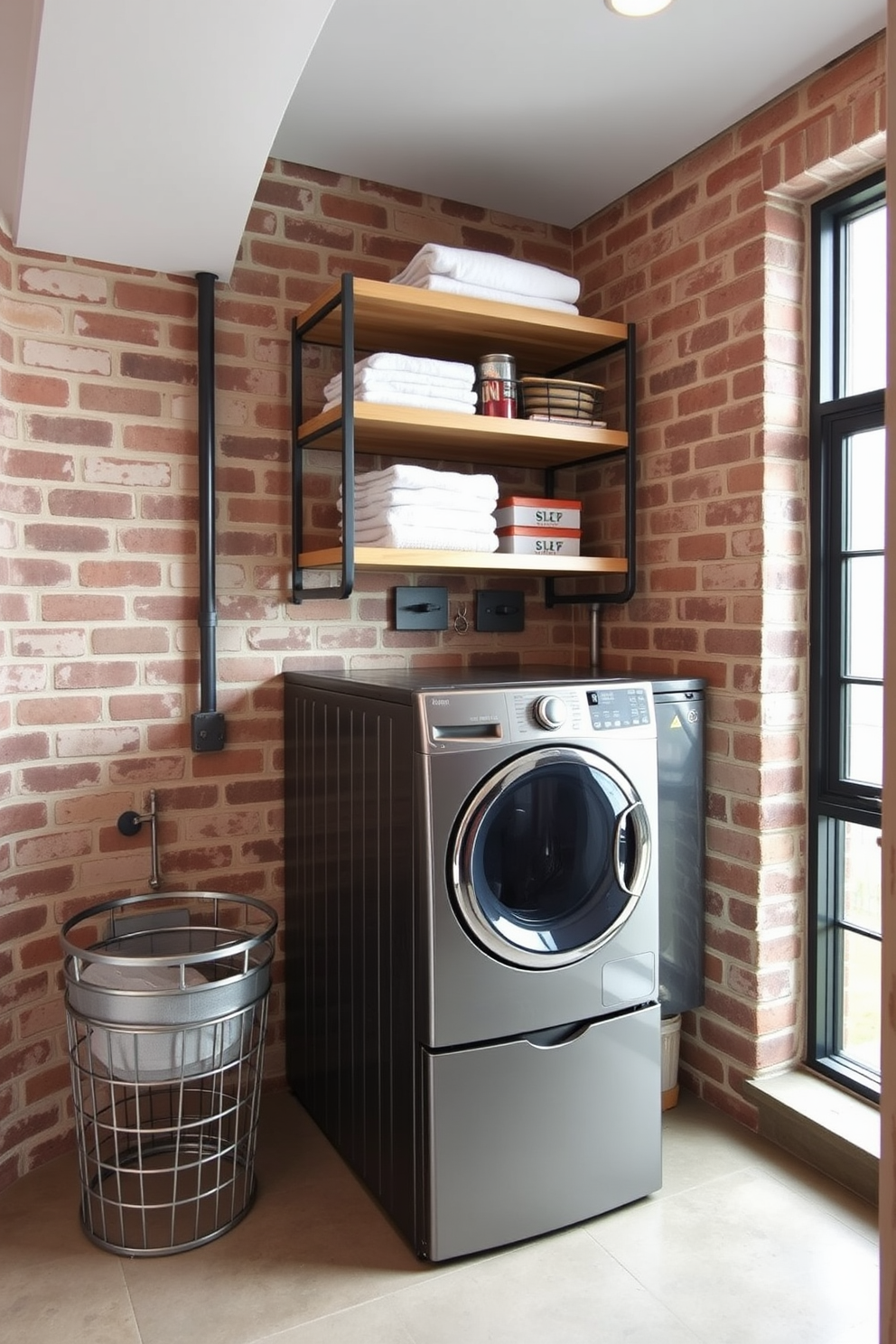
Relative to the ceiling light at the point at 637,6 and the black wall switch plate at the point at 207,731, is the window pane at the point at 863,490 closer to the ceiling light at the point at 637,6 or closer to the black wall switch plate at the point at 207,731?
the ceiling light at the point at 637,6

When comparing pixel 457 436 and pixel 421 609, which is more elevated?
pixel 457 436

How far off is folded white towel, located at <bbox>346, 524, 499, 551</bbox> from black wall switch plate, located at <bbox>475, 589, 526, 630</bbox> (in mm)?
429

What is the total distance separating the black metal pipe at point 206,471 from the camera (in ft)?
7.64

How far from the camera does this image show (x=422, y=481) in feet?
7.43

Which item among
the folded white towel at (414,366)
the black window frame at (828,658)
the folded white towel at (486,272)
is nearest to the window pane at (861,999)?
the black window frame at (828,658)

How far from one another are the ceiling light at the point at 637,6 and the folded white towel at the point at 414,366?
0.78 m

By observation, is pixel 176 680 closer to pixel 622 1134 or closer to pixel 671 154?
pixel 622 1134

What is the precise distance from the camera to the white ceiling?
1.62m

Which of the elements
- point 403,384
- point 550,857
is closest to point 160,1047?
point 550,857

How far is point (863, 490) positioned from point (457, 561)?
0.97m

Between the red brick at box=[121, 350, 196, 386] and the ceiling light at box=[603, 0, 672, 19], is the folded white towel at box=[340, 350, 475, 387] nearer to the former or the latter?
the red brick at box=[121, 350, 196, 386]

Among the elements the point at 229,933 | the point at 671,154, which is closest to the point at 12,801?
the point at 229,933

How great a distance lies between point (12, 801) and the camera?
216 centimetres

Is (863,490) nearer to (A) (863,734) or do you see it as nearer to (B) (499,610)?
(A) (863,734)
